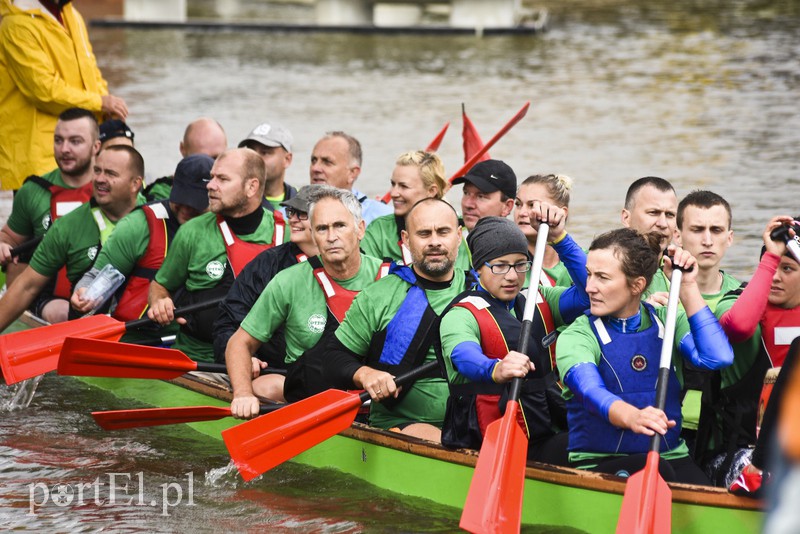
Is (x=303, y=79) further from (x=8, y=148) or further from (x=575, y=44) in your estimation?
(x=8, y=148)

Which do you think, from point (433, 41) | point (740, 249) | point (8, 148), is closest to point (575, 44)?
point (433, 41)

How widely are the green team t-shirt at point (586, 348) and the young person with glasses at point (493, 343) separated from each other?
18 cm

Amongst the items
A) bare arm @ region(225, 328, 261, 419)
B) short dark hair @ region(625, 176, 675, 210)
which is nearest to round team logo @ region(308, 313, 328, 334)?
bare arm @ region(225, 328, 261, 419)

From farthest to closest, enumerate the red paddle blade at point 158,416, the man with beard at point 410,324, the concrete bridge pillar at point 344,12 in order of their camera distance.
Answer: the concrete bridge pillar at point 344,12 → the red paddle blade at point 158,416 → the man with beard at point 410,324

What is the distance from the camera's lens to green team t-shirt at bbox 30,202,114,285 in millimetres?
7500

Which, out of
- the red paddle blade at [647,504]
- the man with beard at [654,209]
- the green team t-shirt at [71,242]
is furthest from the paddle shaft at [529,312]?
the green team t-shirt at [71,242]

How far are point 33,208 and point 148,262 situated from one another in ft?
4.50

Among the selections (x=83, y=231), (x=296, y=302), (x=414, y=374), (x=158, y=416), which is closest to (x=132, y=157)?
(x=83, y=231)

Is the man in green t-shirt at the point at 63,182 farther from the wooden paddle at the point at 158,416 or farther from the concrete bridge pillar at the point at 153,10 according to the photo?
the concrete bridge pillar at the point at 153,10

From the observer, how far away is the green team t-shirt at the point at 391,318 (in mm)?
5348

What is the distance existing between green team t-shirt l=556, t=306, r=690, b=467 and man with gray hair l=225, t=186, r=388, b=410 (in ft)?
4.55

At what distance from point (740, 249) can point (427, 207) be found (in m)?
6.35

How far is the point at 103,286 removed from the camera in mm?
7133

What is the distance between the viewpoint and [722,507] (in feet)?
14.6
